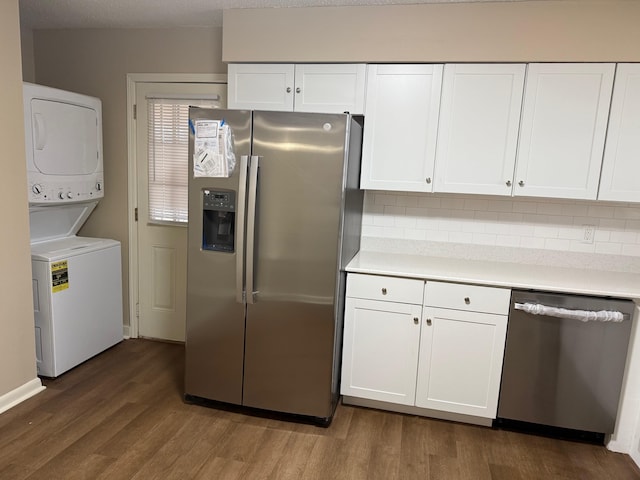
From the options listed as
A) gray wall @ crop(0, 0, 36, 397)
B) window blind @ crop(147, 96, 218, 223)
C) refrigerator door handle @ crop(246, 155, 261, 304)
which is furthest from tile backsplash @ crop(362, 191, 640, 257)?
gray wall @ crop(0, 0, 36, 397)

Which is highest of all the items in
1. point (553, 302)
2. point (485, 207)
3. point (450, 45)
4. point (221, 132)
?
point (450, 45)

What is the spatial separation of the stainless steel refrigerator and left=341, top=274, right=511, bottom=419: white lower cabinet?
0.13m

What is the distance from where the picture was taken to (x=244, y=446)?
2.35 meters

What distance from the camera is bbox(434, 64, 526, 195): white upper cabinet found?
99.3 inches

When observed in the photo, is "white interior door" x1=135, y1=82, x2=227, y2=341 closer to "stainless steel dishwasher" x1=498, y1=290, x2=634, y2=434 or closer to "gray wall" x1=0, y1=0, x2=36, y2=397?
"gray wall" x1=0, y1=0, x2=36, y2=397

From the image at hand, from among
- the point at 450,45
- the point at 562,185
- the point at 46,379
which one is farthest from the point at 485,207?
the point at 46,379

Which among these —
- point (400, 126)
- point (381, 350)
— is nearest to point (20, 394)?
point (381, 350)

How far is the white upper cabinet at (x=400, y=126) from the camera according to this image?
2.62 m

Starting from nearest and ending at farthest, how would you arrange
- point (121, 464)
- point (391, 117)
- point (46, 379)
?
point (121, 464), point (391, 117), point (46, 379)

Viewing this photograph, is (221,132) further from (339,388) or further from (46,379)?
(46,379)

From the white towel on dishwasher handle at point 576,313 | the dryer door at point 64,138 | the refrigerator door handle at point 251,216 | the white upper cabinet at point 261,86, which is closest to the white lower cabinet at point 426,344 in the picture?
the white towel on dishwasher handle at point 576,313

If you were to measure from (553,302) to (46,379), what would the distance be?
309cm

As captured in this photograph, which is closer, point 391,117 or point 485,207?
point 391,117

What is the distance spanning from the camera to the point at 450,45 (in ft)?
8.30
